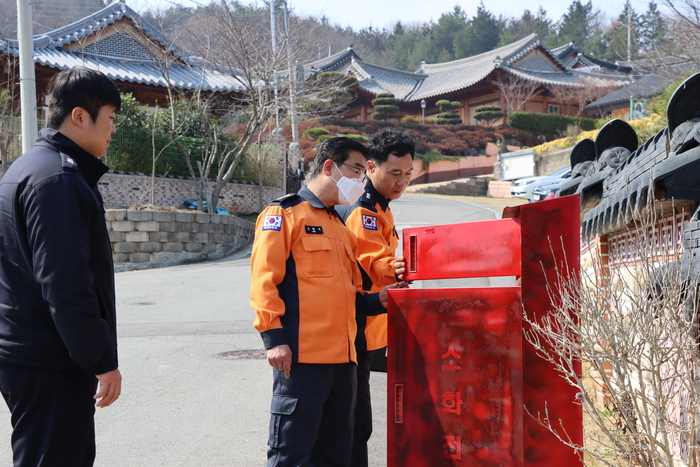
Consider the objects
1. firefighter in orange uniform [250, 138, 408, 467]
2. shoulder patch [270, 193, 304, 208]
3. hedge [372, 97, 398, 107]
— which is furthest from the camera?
hedge [372, 97, 398, 107]

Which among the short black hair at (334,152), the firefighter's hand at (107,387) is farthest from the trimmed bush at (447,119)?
the firefighter's hand at (107,387)

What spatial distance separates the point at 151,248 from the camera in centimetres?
1312

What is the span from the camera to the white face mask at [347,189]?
3.05 meters

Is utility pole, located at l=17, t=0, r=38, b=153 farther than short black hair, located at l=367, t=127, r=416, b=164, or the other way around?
utility pole, located at l=17, t=0, r=38, b=153

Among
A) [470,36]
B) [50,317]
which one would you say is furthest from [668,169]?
[470,36]

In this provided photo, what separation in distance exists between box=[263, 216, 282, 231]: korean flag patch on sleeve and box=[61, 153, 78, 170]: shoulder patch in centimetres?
87

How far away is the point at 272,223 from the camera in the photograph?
276 centimetres

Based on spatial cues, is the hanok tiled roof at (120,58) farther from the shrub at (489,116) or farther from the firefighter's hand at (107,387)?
the shrub at (489,116)

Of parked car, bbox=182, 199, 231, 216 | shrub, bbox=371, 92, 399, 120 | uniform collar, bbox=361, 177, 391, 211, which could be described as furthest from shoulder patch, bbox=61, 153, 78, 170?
shrub, bbox=371, 92, 399, 120

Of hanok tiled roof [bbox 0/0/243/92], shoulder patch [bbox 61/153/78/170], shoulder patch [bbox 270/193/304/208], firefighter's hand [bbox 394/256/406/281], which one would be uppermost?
hanok tiled roof [bbox 0/0/243/92]

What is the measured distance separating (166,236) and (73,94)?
11.5 meters

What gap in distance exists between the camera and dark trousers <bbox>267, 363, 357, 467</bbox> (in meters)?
2.55

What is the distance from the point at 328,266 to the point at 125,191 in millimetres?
14466

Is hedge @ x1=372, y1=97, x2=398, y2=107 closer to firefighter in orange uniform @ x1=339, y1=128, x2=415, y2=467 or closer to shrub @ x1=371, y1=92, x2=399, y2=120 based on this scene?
shrub @ x1=371, y1=92, x2=399, y2=120
